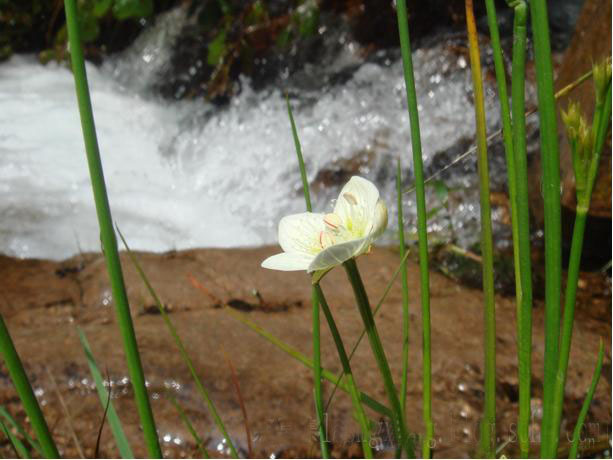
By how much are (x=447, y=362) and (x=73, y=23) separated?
133 cm

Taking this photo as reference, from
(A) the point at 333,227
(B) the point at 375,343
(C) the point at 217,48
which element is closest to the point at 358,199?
(A) the point at 333,227

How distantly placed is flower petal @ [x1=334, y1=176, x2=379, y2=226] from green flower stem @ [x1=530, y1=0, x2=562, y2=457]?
0.15 m

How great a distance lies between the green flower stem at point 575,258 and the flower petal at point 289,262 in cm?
20

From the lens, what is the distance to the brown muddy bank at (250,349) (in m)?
1.25

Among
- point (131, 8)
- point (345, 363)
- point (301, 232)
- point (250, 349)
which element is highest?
point (131, 8)

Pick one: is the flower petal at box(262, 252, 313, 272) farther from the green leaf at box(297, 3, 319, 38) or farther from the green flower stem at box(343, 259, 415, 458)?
the green leaf at box(297, 3, 319, 38)

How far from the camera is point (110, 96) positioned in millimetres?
3922

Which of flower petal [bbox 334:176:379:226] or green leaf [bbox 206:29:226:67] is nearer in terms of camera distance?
flower petal [bbox 334:176:379:226]

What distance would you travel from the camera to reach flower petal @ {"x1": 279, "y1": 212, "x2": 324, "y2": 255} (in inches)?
24.6

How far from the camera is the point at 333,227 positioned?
60cm

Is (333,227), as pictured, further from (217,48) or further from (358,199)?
(217,48)

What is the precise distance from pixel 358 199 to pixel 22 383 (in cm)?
32

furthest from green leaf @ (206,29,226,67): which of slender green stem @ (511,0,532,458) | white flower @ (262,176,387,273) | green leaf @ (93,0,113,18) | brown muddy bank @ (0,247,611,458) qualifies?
slender green stem @ (511,0,532,458)

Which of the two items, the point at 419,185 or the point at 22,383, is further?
the point at 419,185
